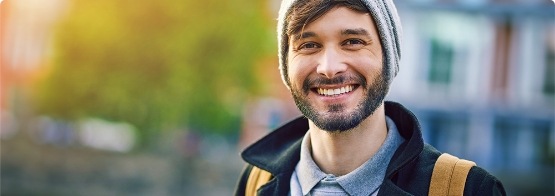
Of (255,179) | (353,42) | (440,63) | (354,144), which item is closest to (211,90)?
(440,63)

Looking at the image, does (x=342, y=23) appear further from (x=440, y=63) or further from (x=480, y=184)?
(x=440, y=63)

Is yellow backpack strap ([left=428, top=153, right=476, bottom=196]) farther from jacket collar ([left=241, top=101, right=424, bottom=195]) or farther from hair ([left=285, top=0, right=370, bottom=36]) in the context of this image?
hair ([left=285, top=0, right=370, bottom=36])

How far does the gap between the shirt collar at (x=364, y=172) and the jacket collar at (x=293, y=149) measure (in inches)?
1.4

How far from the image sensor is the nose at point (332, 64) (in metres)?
2.36

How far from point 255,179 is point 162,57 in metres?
14.7

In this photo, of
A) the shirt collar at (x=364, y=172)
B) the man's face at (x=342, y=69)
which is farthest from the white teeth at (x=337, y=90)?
the shirt collar at (x=364, y=172)

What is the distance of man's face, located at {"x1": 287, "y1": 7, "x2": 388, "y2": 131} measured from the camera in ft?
7.79

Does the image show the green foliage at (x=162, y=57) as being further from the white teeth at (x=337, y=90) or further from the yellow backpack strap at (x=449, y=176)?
the yellow backpack strap at (x=449, y=176)

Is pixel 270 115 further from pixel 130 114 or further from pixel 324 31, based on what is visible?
pixel 324 31

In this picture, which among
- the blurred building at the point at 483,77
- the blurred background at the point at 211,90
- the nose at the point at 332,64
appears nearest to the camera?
the nose at the point at 332,64

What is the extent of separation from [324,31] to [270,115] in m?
21.9

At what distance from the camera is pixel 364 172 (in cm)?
245

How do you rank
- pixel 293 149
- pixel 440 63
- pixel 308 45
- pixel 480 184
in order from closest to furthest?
pixel 480 184
pixel 308 45
pixel 293 149
pixel 440 63

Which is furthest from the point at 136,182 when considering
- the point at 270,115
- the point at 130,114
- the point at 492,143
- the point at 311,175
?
the point at 311,175
